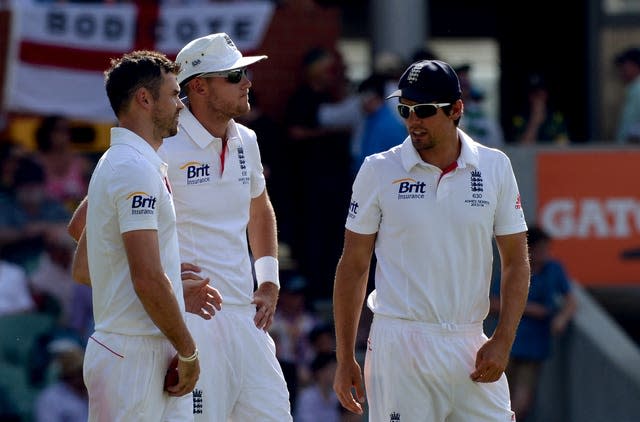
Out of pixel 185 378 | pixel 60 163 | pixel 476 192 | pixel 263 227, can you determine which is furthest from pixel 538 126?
pixel 185 378

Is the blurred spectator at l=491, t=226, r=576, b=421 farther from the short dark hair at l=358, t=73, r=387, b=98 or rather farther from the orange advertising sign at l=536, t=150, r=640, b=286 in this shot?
the short dark hair at l=358, t=73, r=387, b=98

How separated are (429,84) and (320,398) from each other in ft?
16.4

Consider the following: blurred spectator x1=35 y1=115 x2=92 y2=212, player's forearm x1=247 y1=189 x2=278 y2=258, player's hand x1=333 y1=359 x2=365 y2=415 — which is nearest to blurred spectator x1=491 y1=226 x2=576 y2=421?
blurred spectator x1=35 y1=115 x2=92 y2=212

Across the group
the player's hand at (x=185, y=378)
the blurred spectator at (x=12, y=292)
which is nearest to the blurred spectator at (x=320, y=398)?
the blurred spectator at (x=12, y=292)

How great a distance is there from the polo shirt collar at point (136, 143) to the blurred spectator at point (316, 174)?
242 inches

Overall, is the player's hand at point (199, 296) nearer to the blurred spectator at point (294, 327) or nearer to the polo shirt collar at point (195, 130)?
the polo shirt collar at point (195, 130)

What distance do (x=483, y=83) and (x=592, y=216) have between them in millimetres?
4222

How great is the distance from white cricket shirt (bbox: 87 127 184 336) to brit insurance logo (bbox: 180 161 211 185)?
2.42ft

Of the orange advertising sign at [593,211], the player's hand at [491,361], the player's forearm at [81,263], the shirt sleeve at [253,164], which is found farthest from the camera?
the orange advertising sign at [593,211]

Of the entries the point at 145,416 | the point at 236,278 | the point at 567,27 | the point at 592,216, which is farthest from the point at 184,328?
the point at 567,27

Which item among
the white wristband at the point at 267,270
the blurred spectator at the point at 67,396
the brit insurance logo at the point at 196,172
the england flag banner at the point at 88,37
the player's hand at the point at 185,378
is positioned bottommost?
the blurred spectator at the point at 67,396

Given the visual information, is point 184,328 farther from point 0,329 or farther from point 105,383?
point 0,329

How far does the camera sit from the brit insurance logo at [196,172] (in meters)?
6.21

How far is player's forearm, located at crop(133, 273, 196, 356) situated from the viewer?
5250 mm
